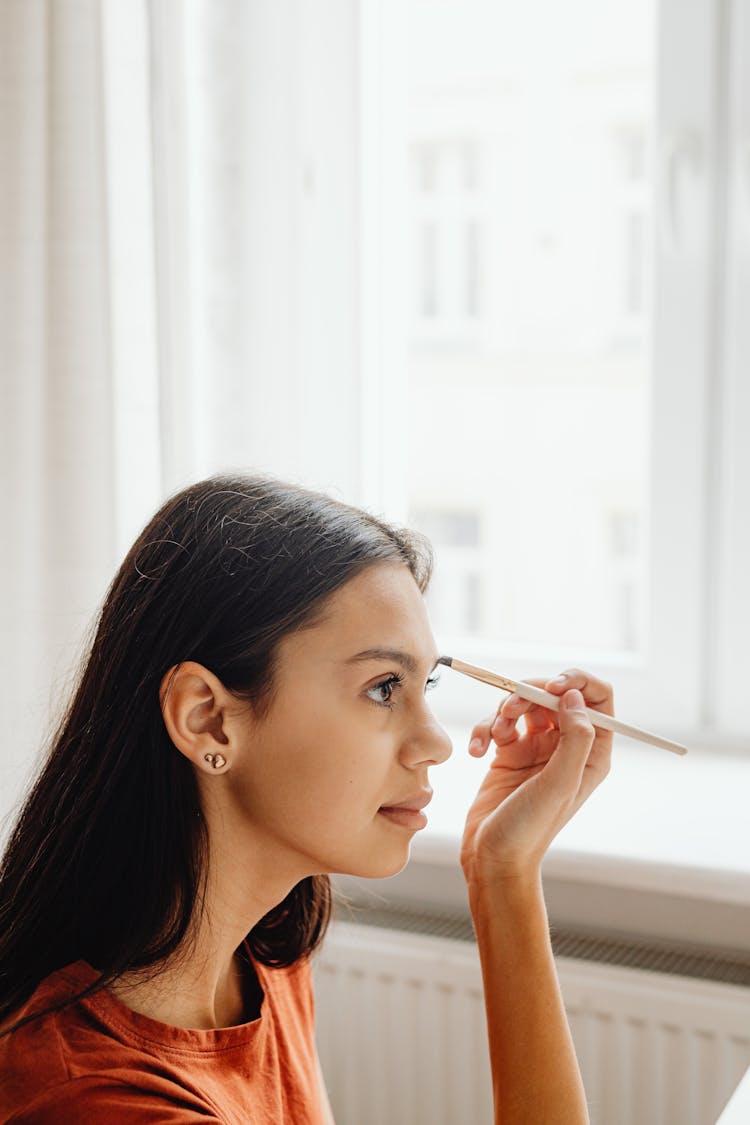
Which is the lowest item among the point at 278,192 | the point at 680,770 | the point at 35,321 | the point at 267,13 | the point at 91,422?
the point at 680,770

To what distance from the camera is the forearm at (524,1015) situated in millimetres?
979

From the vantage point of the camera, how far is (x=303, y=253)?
69.4 inches

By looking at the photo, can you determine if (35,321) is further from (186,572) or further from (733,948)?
(733,948)

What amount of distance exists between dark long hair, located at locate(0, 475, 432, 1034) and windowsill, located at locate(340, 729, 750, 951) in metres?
0.55

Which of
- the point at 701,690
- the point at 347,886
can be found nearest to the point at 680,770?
the point at 701,690

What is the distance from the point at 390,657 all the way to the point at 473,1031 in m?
0.69

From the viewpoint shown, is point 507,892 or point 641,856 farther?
point 641,856

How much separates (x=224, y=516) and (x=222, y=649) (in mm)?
105

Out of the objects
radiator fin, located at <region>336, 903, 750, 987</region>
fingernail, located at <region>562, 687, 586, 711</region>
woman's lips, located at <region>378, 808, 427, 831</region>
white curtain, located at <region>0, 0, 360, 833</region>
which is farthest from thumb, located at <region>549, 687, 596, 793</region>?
white curtain, located at <region>0, 0, 360, 833</region>

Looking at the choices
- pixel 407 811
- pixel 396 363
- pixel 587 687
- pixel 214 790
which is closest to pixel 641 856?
pixel 587 687

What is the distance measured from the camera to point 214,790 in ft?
3.08

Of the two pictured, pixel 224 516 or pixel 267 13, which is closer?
pixel 224 516

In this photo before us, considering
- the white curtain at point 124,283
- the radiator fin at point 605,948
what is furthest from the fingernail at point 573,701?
the white curtain at point 124,283

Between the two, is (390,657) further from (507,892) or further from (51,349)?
(51,349)
